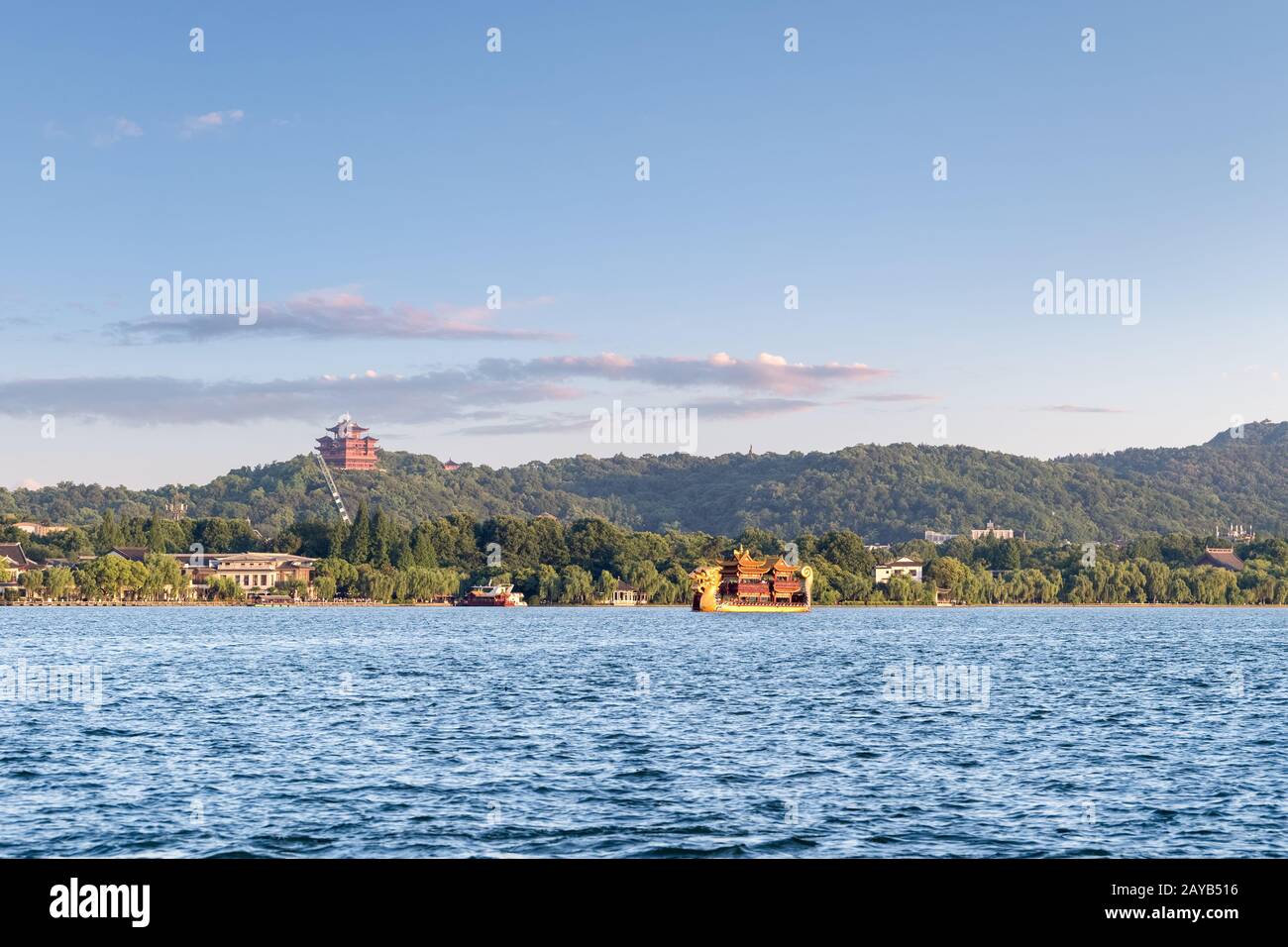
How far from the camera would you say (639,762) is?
42906 mm

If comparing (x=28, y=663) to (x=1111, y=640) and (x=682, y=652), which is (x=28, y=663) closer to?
(x=682, y=652)

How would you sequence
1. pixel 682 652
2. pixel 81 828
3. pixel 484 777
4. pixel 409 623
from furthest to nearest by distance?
pixel 409 623
pixel 682 652
pixel 484 777
pixel 81 828

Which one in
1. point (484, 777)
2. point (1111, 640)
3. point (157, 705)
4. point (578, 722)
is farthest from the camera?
point (1111, 640)

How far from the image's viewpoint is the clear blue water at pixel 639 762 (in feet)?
100

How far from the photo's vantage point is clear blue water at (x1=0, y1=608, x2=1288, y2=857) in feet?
100
